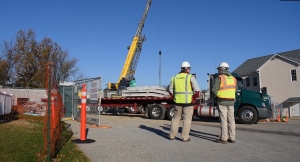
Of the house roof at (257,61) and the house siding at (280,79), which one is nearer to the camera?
the house siding at (280,79)

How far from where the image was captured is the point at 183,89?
7.67 metres

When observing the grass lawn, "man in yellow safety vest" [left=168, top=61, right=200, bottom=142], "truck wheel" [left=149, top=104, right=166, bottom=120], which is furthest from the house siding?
the grass lawn

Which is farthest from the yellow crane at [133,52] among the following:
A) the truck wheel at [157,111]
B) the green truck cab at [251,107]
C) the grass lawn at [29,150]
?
the grass lawn at [29,150]

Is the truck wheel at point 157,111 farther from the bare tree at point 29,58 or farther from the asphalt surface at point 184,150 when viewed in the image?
the bare tree at point 29,58

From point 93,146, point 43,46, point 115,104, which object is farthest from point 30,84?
point 93,146

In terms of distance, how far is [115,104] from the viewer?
2169 centimetres

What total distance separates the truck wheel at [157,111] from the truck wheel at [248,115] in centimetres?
481

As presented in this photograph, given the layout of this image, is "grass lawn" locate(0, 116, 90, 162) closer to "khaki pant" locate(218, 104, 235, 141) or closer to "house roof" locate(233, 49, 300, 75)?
"khaki pant" locate(218, 104, 235, 141)

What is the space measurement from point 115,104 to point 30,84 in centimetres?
2729

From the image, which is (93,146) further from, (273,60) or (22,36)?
(22,36)

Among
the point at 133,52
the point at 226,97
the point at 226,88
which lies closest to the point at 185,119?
the point at 226,97

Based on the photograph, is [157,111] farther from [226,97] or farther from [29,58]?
[29,58]

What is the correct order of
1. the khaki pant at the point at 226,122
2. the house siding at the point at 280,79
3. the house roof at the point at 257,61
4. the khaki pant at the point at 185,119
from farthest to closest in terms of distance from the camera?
the house roof at the point at 257,61 < the house siding at the point at 280,79 < the khaki pant at the point at 185,119 < the khaki pant at the point at 226,122

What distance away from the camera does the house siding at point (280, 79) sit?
3491 centimetres
